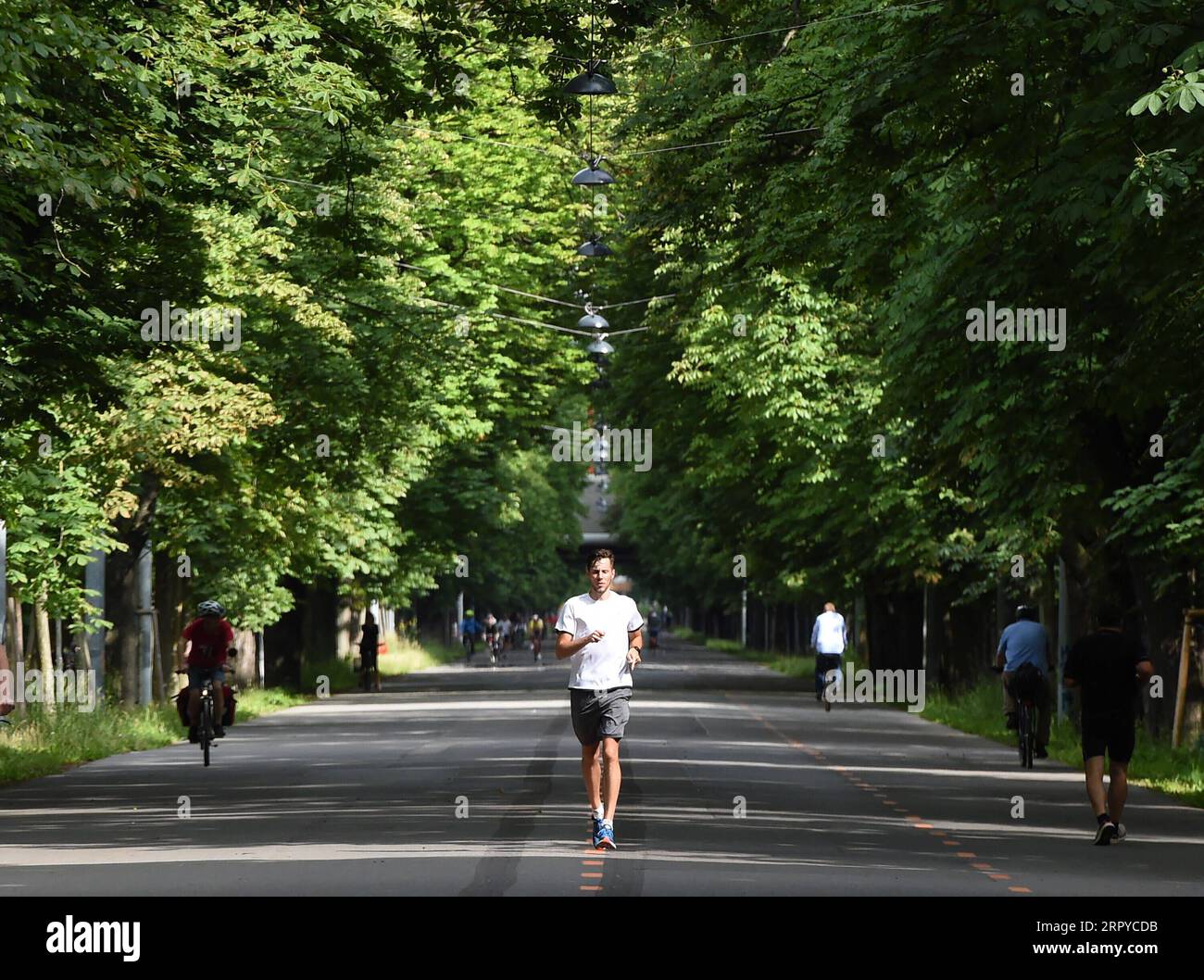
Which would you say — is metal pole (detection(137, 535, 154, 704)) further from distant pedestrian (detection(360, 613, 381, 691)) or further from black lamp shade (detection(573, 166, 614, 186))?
distant pedestrian (detection(360, 613, 381, 691))

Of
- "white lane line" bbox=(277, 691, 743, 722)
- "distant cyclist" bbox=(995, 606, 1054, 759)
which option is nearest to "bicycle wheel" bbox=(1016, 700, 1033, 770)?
"distant cyclist" bbox=(995, 606, 1054, 759)

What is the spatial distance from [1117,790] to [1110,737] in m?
0.38

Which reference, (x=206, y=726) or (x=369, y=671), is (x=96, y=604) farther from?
(x=369, y=671)

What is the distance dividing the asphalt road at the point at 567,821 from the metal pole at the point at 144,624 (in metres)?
1.96

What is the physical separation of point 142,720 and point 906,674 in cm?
2075

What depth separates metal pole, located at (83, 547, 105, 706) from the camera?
29.7 meters

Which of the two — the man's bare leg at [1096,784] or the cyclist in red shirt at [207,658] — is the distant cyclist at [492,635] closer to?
the cyclist in red shirt at [207,658]

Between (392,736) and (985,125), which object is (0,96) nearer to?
(985,125)

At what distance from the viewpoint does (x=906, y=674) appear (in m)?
A: 47.8

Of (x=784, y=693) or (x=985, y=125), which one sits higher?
(x=985, y=125)

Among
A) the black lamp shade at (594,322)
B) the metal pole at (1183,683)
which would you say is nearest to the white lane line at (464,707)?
the black lamp shade at (594,322)
